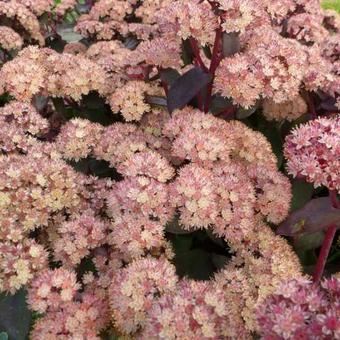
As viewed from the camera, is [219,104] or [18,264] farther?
[219,104]

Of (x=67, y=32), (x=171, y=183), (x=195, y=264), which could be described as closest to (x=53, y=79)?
(x=171, y=183)

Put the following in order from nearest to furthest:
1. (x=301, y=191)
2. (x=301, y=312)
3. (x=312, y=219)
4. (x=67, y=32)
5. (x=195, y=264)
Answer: (x=301, y=312) < (x=312, y=219) < (x=195, y=264) < (x=301, y=191) < (x=67, y=32)

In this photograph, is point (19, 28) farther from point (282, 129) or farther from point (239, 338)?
point (239, 338)

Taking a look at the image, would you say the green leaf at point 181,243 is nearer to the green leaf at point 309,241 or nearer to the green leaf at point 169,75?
the green leaf at point 309,241

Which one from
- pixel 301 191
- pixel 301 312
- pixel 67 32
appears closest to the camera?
pixel 301 312

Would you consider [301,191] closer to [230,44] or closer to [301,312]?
[230,44]

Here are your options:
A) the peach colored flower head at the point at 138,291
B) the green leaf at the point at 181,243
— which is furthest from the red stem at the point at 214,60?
the peach colored flower head at the point at 138,291
